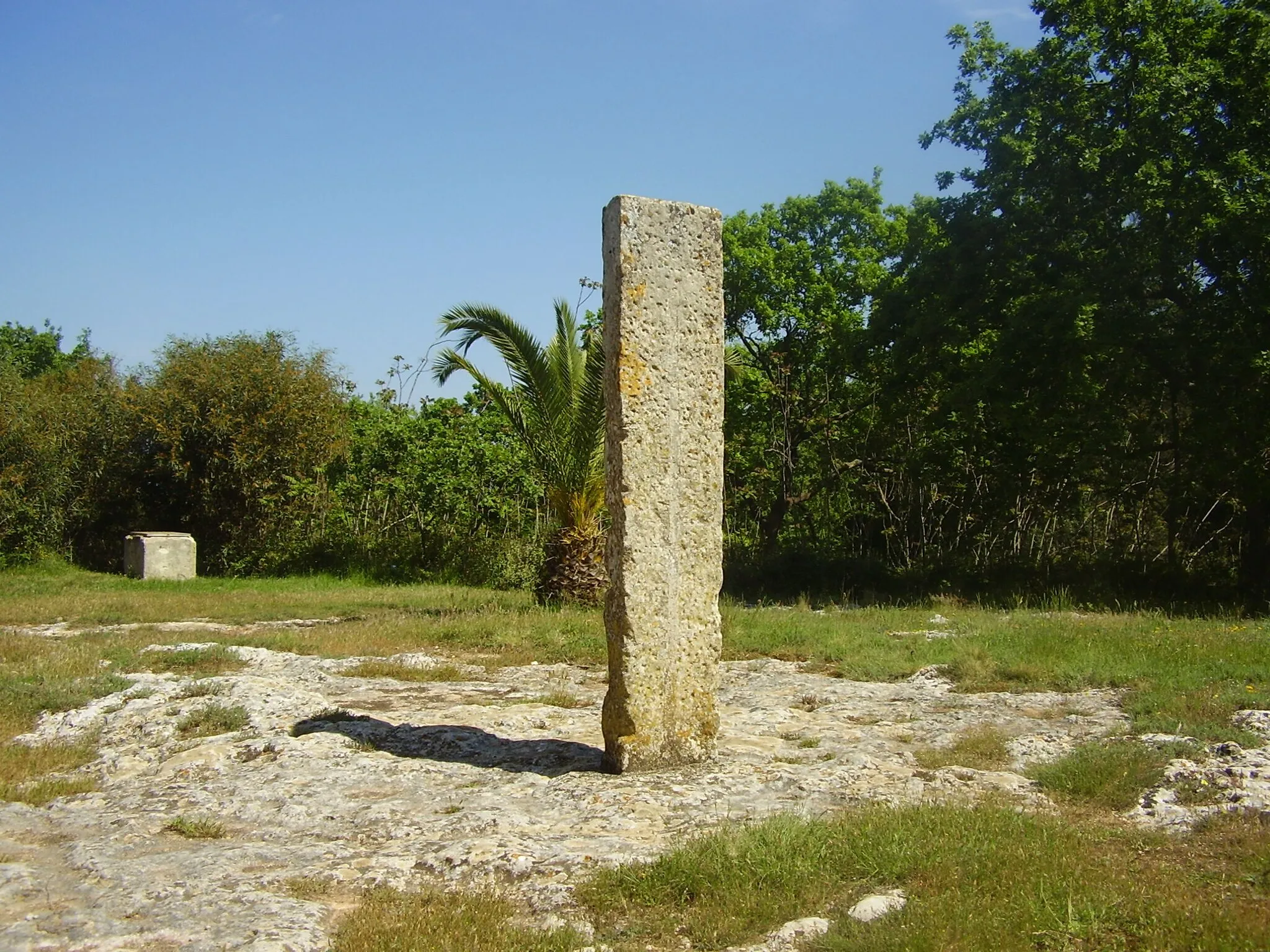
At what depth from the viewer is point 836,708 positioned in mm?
8156

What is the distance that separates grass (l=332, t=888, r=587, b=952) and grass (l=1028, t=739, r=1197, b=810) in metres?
3.03

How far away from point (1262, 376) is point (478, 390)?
42.6 feet

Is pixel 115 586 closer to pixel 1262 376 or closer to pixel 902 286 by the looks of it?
pixel 902 286

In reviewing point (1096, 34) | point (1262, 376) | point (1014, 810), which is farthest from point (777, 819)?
point (1096, 34)

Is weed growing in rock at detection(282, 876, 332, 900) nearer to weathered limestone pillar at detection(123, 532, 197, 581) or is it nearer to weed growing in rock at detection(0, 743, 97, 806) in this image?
weed growing in rock at detection(0, 743, 97, 806)

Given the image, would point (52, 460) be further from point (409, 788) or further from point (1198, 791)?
point (1198, 791)

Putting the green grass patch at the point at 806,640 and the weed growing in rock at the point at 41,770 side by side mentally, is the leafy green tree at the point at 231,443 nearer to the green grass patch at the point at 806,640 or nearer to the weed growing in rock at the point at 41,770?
the green grass patch at the point at 806,640

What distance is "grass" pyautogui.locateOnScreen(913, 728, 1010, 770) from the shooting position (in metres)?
6.44

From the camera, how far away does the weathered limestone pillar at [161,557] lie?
58.7 feet

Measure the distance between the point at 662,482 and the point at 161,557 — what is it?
46.1ft

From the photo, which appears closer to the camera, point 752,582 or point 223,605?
point 223,605

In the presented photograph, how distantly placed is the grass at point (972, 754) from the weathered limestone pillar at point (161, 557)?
47.5 feet

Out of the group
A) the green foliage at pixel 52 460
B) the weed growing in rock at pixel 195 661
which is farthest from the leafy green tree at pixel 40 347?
the weed growing in rock at pixel 195 661

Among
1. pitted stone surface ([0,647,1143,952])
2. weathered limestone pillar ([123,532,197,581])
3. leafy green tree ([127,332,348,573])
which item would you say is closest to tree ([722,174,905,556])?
leafy green tree ([127,332,348,573])
